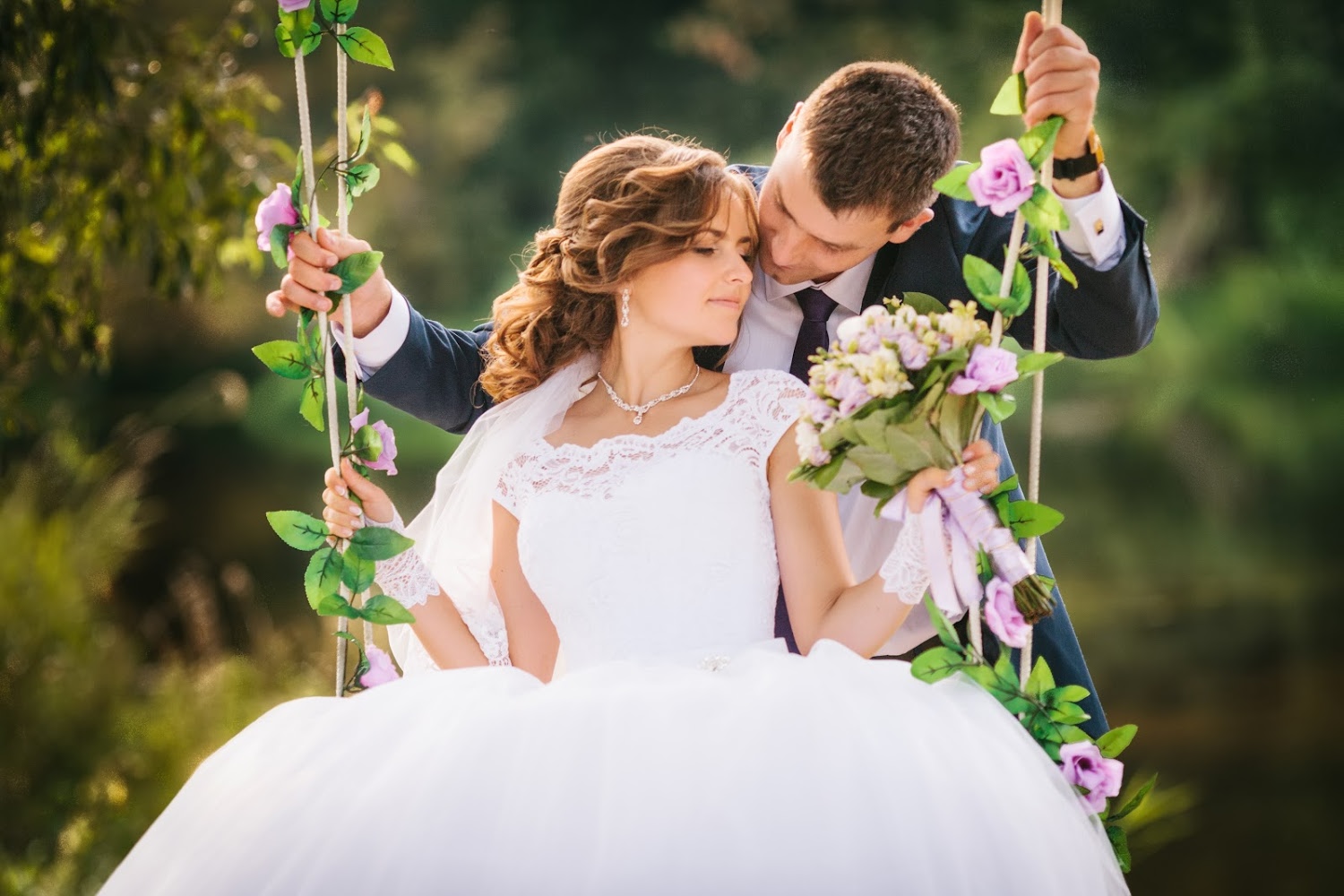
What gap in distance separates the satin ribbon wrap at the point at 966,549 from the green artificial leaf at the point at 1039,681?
0.07 m

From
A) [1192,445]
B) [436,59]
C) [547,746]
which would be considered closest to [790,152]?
[547,746]

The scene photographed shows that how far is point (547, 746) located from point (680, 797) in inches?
7.4

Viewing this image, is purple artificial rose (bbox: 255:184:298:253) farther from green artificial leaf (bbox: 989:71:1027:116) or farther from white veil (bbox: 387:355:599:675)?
green artificial leaf (bbox: 989:71:1027:116)

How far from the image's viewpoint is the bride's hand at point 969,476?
1.90m

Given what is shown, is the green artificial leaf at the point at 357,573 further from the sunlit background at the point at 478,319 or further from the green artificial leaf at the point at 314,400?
the sunlit background at the point at 478,319

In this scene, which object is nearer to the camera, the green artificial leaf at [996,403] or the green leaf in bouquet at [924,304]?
the green artificial leaf at [996,403]

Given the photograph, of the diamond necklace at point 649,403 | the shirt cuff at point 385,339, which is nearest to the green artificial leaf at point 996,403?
the diamond necklace at point 649,403

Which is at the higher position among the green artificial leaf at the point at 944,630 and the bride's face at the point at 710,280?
the bride's face at the point at 710,280

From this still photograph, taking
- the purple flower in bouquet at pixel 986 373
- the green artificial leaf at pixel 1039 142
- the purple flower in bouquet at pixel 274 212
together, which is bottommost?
the purple flower in bouquet at pixel 986 373

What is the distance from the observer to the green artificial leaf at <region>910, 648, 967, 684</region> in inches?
73.8

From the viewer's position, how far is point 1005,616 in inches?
74.7

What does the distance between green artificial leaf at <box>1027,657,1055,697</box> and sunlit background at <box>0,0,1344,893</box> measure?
1.33 metres

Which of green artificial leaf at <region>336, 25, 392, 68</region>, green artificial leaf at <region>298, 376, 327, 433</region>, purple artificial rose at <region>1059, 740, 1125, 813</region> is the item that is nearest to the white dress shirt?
green artificial leaf at <region>298, 376, 327, 433</region>

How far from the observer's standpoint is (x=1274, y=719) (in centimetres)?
728
